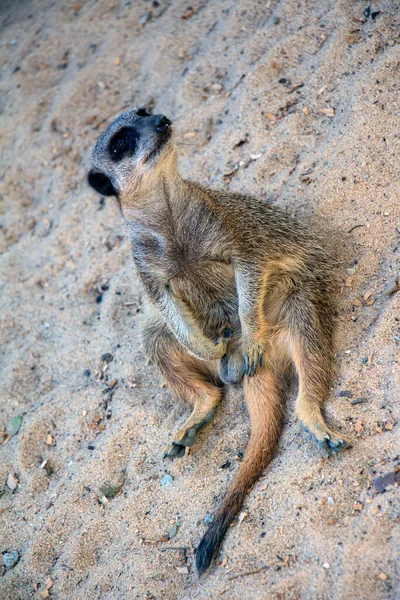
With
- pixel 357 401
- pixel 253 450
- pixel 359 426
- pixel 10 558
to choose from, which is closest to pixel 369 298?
pixel 357 401

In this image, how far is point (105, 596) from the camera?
7.29ft

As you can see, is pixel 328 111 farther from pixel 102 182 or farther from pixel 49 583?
pixel 49 583

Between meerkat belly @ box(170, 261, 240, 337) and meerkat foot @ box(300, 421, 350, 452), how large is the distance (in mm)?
697

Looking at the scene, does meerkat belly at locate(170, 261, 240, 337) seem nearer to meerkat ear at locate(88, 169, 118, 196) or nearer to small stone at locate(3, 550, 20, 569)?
meerkat ear at locate(88, 169, 118, 196)

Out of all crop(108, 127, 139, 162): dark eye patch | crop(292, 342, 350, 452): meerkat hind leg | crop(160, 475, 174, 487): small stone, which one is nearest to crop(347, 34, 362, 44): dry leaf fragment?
crop(108, 127, 139, 162): dark eye patch

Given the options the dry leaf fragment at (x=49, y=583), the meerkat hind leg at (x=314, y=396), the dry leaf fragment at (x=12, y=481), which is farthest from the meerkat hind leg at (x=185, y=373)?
the dry leaf fragment at (x=12, y=481)

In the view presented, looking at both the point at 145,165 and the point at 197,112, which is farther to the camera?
the point at 197,112

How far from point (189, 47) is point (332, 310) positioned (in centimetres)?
218

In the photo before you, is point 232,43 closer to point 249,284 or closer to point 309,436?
point 249,284

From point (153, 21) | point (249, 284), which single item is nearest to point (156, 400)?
point (249, 284)

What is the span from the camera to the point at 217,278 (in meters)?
2.66

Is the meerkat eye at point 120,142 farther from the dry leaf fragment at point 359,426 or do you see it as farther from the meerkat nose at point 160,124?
the dry leaf fragment at point 359,426

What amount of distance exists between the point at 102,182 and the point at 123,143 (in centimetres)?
22

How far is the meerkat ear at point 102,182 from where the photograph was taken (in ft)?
8.84
